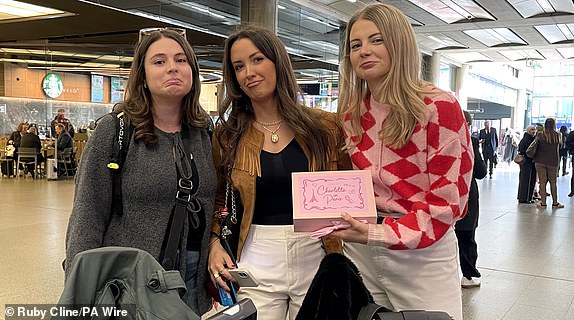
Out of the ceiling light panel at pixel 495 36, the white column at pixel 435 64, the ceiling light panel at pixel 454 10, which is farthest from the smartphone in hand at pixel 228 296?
the white column at pixel 435 64

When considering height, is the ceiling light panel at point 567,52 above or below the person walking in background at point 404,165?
above

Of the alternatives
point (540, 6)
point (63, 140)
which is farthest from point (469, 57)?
point (63, 140)

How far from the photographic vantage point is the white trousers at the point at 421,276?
1.53m

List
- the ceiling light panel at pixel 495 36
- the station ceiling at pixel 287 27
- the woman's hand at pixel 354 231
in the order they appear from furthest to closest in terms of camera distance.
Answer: the ceiling light panel at pixel 495 36 → the station ceiling at pixel 287 27 → the woman's hand at pixel 354 231

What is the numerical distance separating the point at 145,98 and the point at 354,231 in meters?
0.88

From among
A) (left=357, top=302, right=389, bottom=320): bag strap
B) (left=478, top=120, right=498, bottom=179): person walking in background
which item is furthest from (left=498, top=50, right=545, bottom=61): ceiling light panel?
(left=357, top=302, right=389, bottom=320): bag strap

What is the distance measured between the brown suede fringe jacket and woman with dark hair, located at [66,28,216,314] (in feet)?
0.22

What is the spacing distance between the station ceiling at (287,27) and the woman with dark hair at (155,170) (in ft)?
21.7

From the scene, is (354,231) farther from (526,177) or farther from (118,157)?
(526,177)

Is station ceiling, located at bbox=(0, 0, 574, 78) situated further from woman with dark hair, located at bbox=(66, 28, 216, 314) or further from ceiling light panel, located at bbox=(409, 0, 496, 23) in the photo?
woman with dark hair, located at bbox=(66, 28, 216, 314)

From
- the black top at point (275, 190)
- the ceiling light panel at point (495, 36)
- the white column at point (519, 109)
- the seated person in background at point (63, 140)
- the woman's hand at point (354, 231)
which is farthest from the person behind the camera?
the white column at point (519, 109)

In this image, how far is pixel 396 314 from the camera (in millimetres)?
1110

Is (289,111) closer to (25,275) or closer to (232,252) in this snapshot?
(232,252)

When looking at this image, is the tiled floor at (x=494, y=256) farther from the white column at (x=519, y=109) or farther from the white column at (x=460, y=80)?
the white column at (x=519, y=109)
